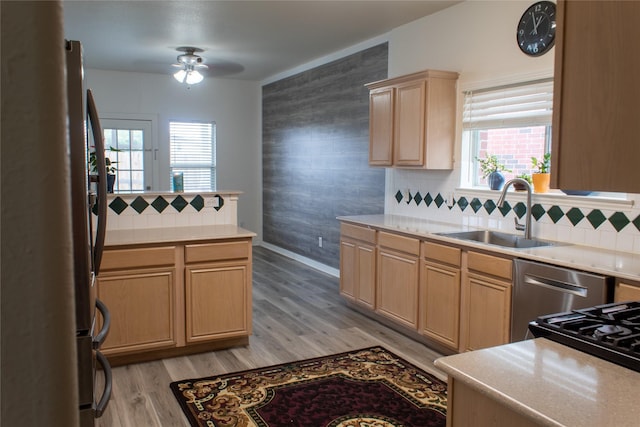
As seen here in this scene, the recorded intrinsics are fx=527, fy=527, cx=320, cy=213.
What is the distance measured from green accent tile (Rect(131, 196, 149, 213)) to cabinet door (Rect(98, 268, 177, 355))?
625 millimetres

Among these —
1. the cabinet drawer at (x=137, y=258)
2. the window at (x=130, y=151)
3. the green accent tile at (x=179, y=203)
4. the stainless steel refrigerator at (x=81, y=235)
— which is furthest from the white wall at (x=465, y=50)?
the window at (x=130, y=151)

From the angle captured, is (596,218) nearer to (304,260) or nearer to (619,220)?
(619,220)

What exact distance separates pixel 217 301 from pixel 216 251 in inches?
14.9

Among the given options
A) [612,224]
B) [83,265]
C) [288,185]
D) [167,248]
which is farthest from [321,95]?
[83,265]

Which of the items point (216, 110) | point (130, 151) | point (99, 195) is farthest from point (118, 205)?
point (216, 110)

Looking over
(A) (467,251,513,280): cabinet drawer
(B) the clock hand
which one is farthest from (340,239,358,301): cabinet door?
(B) the clock hand

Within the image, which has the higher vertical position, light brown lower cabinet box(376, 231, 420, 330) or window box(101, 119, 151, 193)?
window box(101, 119, 151, 193)

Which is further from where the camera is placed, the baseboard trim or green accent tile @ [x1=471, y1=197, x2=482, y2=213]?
the baseboard trim

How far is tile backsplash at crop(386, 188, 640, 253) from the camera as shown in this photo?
10.7ft

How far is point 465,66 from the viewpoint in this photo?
4.46m

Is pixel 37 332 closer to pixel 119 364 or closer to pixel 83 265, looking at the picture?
pixel 83 265

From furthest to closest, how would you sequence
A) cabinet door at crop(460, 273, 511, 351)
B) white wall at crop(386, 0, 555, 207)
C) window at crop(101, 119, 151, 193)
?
window at crop(101, 119, 151, 193)
white wall at crop(386, 0, 555, 207)
cabinet door at crop(460, 273, 511, 351)

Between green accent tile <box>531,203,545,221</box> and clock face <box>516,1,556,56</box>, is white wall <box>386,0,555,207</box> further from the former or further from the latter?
green accent tile <box>531,203,545,221</box>

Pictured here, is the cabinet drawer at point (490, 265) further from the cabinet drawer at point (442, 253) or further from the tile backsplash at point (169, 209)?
the tile backsplash at point (169, 209)
